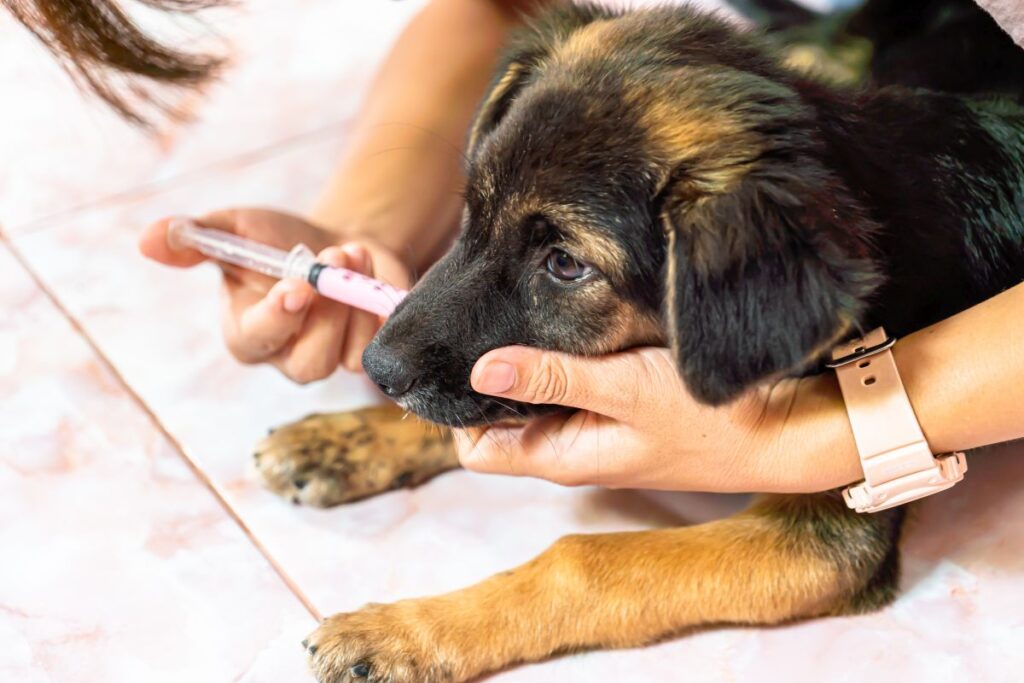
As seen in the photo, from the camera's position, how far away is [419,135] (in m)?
2.84

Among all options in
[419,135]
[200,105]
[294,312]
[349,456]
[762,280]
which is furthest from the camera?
[200,105]

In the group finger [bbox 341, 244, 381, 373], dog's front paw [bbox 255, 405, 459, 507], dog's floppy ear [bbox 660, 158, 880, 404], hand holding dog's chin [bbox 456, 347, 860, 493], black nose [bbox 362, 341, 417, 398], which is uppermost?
dog's floppy ear [bbox 660, 158, 880, 404]

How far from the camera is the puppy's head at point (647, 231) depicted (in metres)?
1.58

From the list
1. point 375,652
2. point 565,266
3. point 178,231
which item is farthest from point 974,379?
point 178,231

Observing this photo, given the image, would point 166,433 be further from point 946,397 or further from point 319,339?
point 946,397

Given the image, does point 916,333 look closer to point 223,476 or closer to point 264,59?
point 223,476

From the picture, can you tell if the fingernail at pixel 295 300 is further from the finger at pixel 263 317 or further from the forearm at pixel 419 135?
the forearm at pixel 419 135

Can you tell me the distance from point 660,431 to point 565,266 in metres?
0.35

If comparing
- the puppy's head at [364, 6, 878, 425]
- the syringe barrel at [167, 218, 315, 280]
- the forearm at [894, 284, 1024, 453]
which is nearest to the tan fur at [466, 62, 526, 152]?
the puppy's head at [364, 6, 878, 425]

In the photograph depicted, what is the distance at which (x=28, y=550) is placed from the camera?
87.7 inches

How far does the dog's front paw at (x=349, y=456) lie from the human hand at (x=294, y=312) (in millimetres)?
133

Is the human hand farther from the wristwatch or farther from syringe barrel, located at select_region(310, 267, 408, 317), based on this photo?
the wristwatch

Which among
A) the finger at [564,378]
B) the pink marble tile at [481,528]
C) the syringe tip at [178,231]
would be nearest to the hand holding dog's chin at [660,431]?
the finger at [564,378]

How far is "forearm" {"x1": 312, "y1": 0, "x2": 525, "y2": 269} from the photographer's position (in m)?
2.73
